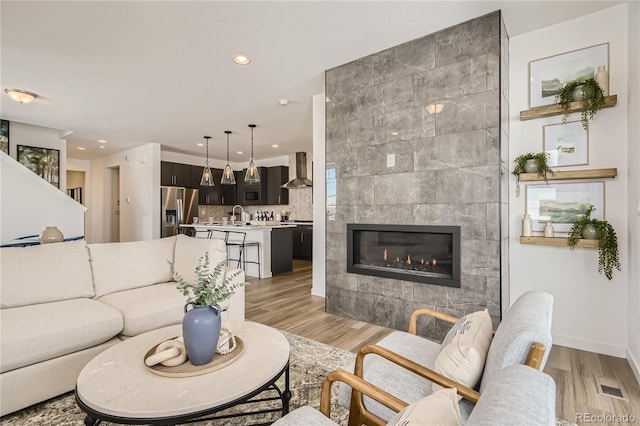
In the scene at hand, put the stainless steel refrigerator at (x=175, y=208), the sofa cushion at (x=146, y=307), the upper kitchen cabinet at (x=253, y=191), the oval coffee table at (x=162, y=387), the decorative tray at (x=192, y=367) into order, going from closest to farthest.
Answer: the oval coffee table at (x=162, y=387), the decorative tray at (x=192, y=367), the sofa cushion at (x=146, y=307), the stainless steel refrigerator at (x=175, y=208), the upper kitchen cabinet at (x=253, y=191)

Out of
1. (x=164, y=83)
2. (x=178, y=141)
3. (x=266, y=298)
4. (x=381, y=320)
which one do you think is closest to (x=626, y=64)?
(x=381, y=320)

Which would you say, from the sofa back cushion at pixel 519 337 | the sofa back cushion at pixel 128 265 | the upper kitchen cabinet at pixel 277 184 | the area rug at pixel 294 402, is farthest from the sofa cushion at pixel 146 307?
the upper kitchen cabinet at pixel 277 184

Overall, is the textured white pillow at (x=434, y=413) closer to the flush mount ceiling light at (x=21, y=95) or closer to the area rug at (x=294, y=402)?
the area rug at (x=294, y=402)

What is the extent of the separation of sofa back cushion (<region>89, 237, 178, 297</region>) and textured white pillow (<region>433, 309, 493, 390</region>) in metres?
2.62

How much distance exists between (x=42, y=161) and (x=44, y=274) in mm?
4844

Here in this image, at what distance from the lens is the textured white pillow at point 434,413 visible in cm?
72

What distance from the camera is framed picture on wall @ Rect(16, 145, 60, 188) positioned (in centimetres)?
559

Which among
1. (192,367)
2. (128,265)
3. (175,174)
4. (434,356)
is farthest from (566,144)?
(175,174)

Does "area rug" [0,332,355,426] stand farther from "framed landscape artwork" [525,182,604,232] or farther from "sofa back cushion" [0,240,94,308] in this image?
"framed landscape artwork" [525,182,604,232]

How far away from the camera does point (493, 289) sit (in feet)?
8.39

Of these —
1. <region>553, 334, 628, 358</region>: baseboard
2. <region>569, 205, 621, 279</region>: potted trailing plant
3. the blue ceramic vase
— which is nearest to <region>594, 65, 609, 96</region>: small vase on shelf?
<region>569, 205, 621, 279</region>: potted trailing plant

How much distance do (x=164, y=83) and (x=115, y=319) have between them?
296 cm

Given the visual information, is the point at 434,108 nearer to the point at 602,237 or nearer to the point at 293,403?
the point at 602,237

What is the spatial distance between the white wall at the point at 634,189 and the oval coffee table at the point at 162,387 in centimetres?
247
